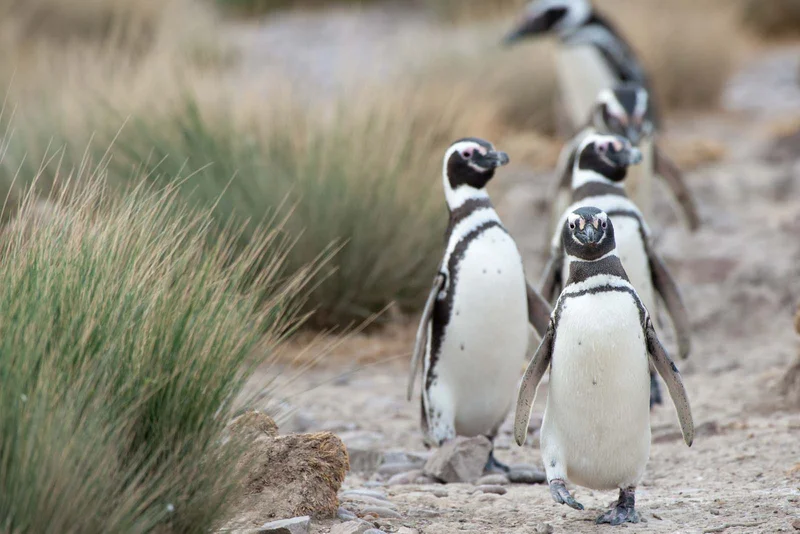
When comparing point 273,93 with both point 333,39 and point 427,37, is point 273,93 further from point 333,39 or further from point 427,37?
point 333,39

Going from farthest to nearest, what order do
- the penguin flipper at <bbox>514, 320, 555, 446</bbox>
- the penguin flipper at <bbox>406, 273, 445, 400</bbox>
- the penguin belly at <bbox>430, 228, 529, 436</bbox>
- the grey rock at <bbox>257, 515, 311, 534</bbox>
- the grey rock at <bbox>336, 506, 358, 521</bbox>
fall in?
the penguin flipper at <bbox>406, 273, 445, 400</bbox> → the penguin belly at <bbox>430, 228, 529, 436</bbox> → the penguin flipper at <bbox>514, 320, 555, 446</bbox> → the grey rock at <bbox>336, 506, 358, 521</bbox> → the grey rock at <bbox>257, 515, 311, 534</bbox>

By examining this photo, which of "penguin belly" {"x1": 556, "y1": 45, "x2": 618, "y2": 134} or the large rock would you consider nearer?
the large rock

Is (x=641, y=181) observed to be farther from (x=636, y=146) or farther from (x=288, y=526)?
(x=288, y=526)

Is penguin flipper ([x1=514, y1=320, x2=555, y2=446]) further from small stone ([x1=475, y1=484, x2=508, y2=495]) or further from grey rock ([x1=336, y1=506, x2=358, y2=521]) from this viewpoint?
grey rock ([x1=336, y1=506, x2=358, y2=521])

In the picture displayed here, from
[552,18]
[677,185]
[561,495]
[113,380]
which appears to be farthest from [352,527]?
[552,18]

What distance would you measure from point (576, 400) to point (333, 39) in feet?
37.9

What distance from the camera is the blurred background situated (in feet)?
8.73

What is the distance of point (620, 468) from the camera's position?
3.25m

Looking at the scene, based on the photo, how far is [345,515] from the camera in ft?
10.3

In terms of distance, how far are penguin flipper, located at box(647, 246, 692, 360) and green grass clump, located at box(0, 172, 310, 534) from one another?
2.18 m

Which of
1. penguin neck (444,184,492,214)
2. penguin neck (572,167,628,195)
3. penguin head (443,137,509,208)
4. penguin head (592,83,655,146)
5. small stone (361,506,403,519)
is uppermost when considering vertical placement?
penguin head (443,137,509,208)

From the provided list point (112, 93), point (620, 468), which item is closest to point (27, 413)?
point (620, 468)

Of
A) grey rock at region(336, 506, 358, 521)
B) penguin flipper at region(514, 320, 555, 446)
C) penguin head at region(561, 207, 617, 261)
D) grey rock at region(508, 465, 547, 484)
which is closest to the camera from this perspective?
grey rock at region(336, 506, 358, 521)

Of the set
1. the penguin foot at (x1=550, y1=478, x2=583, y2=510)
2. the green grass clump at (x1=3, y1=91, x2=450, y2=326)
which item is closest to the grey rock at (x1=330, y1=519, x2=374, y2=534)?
the penguin foot at (x1=550, y1=478, x2=583, y2=510)
